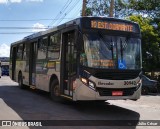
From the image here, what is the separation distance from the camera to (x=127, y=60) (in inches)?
494

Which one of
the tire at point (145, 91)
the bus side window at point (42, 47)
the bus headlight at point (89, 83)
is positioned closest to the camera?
the bus headlight at point (89, 83)

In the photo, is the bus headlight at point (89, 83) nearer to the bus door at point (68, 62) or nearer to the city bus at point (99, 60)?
the city bus at point (99, 60)

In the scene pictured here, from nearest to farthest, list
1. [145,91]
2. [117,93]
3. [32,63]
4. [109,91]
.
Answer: [109,91] → [117,93] → [32,63] → [145,91]

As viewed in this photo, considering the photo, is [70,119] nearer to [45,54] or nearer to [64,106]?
[64,106]

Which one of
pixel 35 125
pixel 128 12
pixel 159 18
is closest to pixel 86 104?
pixel 35 125

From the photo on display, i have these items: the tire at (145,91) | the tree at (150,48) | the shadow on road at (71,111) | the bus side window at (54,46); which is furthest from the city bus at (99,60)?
the tree at (150,48)

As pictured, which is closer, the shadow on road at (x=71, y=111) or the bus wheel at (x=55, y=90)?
the shadow on road at (x=71, y=111)

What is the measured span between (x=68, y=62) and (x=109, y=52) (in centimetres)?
198

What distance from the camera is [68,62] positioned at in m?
13.5

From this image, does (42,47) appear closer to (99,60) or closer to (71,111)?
(71,111)

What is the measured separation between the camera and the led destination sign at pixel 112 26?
1245cm

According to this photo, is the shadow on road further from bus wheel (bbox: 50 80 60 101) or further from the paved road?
bus wheel (bbox: 50 80 60 101)

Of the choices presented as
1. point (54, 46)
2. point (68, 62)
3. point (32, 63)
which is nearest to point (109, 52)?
point (68, 62)

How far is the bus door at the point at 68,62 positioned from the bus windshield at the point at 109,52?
2.43 ft
